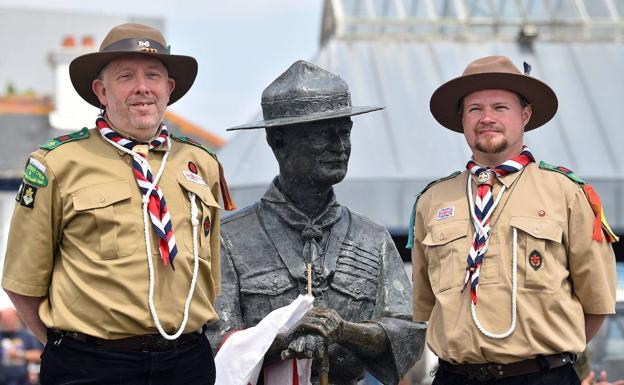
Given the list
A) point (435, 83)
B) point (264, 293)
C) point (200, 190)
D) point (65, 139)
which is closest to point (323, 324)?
point (264, 293)

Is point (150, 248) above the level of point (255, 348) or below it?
above

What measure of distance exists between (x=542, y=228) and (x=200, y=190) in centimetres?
124

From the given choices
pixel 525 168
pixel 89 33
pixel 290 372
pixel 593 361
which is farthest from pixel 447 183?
pixel 89 33

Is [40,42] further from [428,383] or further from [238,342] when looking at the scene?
[238,342]

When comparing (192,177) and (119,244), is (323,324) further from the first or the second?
(119,244)

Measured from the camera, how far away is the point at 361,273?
5.84 m

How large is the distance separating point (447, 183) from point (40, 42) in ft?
102

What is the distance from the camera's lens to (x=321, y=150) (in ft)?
18.9

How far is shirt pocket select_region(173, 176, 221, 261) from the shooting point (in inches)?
202

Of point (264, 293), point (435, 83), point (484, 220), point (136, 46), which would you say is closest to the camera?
point (136, 46)

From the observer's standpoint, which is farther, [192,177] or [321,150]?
[321,150]

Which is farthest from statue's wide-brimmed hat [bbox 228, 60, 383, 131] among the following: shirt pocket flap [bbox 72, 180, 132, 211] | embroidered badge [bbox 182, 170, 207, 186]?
shirt pocket flap [bbox 72, 180, 132, 211]

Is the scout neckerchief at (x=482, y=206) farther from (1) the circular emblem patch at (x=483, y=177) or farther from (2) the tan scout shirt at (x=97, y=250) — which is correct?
(2) the tan scout shirt at (x=97, y=250)

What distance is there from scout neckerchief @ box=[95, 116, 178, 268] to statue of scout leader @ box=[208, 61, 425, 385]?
709 mm
